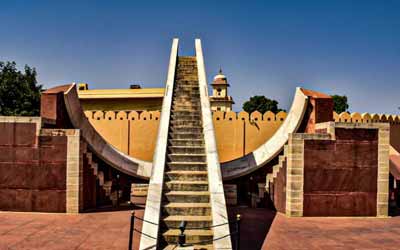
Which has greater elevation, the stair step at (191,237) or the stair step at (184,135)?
the stair step at (184,135)

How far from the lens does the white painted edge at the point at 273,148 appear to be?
10758 millimetres

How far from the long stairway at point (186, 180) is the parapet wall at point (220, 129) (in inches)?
150

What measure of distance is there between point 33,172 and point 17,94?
15.1 meters

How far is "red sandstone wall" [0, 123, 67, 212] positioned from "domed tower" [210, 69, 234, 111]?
1166 inches

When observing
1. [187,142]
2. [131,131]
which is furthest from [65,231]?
[131,131]

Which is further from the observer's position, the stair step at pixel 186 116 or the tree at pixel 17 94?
the tree at pixel 17 94

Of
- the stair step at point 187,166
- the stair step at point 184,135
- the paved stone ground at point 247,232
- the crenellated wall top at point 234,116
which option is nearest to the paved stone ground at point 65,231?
the paved stone ground at point 247,232

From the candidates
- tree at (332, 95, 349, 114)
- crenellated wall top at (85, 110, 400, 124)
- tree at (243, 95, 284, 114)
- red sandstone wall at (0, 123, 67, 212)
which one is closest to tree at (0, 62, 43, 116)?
crenellated wall top at (85, 110, 400, 124)

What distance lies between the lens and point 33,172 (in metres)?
9.10

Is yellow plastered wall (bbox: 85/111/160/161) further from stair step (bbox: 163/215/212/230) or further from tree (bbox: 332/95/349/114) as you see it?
tree (bbox: 332/95/349/114)

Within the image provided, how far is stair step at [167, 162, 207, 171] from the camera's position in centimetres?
820

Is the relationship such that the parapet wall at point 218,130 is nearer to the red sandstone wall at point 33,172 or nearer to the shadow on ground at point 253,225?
the shadow on ground at point 253,225

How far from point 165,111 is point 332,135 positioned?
430 centimetres

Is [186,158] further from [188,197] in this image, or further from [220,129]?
[220,129]
